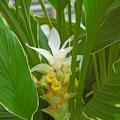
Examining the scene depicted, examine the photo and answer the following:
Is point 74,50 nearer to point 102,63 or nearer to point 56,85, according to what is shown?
point 56,85

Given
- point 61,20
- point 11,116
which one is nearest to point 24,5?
point 61,20

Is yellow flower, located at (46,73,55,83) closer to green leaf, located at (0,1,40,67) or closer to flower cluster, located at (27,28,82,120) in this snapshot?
flower cluster, located at (27,28,82,120)

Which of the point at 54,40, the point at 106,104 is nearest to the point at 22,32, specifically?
the point at 54,40

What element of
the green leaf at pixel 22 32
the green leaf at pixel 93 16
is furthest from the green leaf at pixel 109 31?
the green leaf at pixel 22 32

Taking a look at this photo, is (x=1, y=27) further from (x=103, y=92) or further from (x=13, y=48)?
(x=103, y=92)

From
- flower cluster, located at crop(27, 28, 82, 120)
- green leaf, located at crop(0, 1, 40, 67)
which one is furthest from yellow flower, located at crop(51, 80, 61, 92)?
green leaf, located at crop(0, 1, 40, 67)

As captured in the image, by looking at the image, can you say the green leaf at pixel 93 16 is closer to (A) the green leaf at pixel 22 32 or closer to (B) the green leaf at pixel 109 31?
(B) the green leaf at pixel 109 31
